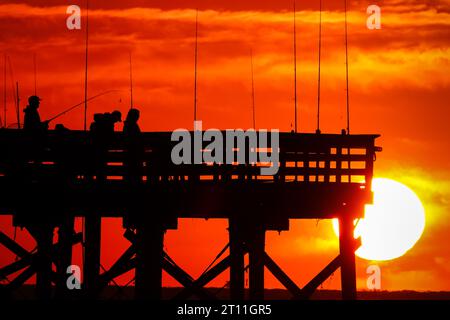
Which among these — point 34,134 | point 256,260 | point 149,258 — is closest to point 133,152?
point 34,134

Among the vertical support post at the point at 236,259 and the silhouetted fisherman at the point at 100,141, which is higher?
the silhouetted fisherman at the point at 100,141

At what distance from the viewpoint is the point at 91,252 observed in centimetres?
3089

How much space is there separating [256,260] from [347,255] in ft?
7.75

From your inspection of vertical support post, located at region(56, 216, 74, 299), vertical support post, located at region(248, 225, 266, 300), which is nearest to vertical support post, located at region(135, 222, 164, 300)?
vertical support post, located at region(56, 216, 74, 299)

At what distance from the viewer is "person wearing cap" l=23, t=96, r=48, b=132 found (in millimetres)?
30422

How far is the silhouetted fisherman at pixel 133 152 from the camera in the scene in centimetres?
3023

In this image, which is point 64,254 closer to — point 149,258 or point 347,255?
point 149,258

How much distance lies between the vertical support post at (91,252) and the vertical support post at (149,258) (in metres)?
1.04

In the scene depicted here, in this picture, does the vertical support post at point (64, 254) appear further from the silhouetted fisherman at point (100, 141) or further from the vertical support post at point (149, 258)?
the vertical support post at point (149, 258)

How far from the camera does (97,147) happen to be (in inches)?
1192

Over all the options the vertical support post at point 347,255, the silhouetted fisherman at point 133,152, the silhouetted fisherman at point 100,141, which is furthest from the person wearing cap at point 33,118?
the vertical support post at point 347,255

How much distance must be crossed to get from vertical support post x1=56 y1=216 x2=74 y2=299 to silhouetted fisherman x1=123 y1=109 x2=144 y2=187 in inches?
80.8

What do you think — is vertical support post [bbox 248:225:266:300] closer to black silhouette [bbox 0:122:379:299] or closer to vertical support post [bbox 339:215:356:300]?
black silhouette [bbox 0:122:379:299]
